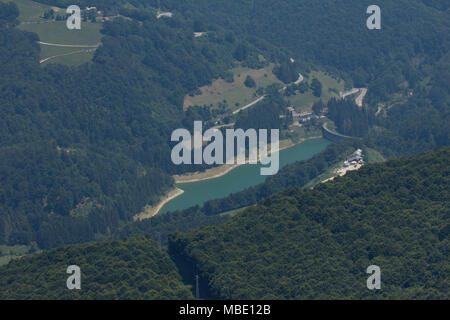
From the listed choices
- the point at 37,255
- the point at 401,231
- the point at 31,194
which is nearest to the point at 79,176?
the point at 31,194

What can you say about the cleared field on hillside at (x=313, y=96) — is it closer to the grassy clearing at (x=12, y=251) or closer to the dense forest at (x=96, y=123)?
the dense forest at (x=96, y=123)

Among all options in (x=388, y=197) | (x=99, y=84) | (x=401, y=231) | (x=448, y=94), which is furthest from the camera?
(x=448, y=94)

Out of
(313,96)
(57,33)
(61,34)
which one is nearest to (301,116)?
(313,96)

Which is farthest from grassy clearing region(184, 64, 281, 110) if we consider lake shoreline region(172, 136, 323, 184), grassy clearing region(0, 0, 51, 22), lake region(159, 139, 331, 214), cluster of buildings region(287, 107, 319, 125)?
grassy clearing region(0, 0, 51, 22)

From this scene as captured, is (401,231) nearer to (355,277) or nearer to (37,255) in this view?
(355,277)

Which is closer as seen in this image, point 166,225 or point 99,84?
point 166,225

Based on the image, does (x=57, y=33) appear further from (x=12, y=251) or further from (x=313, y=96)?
(x=12, y=251)

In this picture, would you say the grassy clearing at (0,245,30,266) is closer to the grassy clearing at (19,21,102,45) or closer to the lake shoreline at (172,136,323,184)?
the lake shoreline at (172,136,323,184)
